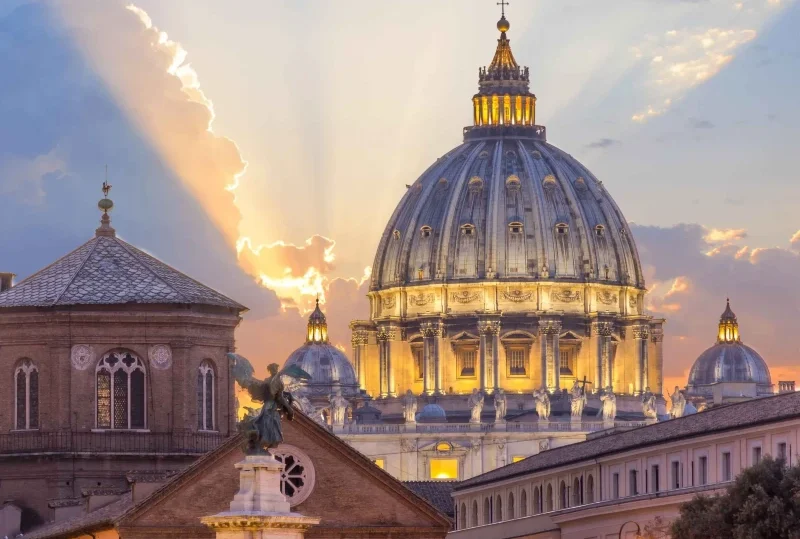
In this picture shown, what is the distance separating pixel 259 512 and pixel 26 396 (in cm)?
3728

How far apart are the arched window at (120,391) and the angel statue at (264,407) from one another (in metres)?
32.3

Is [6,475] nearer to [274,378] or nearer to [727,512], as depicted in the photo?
[727,512]

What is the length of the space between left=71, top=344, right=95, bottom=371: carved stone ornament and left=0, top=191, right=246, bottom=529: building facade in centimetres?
3

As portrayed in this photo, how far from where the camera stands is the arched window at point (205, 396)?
91.4 metres

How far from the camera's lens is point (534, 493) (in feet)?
338

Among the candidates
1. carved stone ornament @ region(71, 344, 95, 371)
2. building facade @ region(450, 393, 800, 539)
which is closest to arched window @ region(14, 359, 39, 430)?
carved stone ornament @ region(71, 344, 95, 371)

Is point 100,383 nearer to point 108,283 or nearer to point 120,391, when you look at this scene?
point 120,391

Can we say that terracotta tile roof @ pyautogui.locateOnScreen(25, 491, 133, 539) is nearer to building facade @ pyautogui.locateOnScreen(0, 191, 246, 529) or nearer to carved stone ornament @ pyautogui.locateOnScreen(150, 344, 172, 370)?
building facade @ pyautogui.locateOnScreen(0, 191, 246, 529)

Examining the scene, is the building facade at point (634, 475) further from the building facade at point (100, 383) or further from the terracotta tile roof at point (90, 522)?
the terracotta tile roof at point (90, 522)

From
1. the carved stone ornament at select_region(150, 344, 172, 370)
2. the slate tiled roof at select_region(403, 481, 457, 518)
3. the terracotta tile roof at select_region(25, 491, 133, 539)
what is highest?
the carved stone ornament at select_region(150, 344, 172, 370)

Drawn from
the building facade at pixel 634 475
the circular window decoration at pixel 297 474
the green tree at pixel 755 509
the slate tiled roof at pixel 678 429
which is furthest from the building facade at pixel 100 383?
the green tree at pixel 755 509

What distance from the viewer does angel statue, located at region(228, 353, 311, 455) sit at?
55.7 meters

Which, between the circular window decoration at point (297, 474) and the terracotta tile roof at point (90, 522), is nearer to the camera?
the terracotta tile roof at point (90, 522)

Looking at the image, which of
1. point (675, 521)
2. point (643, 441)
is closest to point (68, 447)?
point (643, 441)
